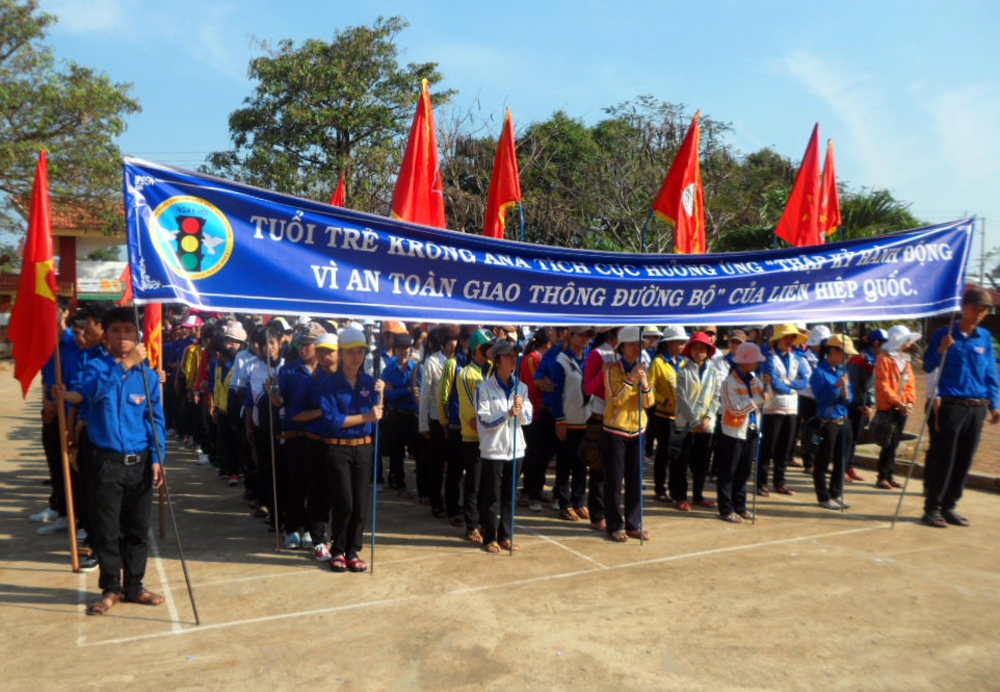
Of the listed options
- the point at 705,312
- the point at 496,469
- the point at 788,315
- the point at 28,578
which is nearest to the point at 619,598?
the point at 496,469

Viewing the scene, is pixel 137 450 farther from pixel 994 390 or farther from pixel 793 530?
pixel 994 390

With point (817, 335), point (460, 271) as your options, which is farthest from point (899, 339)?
point (460, 271)

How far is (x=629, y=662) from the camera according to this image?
4473 millimetres

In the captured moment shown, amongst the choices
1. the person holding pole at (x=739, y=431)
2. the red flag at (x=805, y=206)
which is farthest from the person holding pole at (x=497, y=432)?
the red flag at (x=805, y=206)

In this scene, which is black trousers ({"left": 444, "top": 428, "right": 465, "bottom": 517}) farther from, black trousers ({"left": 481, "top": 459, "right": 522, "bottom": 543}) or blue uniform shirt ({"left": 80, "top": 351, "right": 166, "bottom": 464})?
blue uniform shirt ({"left": 80, "top": 351, "right": 166, "bottom": 464})

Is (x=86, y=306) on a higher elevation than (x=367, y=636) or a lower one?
higher

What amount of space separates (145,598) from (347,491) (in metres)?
1.48

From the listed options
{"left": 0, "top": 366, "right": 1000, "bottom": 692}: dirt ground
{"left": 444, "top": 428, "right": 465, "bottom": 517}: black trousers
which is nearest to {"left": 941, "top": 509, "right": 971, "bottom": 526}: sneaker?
{"left": 0, "top": 366, "right": 1000, "bottom": 692}: dirt ground

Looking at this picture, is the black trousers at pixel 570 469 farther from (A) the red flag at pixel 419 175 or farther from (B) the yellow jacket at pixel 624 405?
(A) the red flag at pixel 419 175

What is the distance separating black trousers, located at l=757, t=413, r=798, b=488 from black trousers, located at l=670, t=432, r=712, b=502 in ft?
3.49

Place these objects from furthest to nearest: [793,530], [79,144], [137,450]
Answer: [79,144] → [793,530] → [137,450]

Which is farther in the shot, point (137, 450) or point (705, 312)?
point (705, 312)

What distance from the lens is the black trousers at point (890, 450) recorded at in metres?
9.38

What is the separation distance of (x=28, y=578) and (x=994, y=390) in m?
8.21
